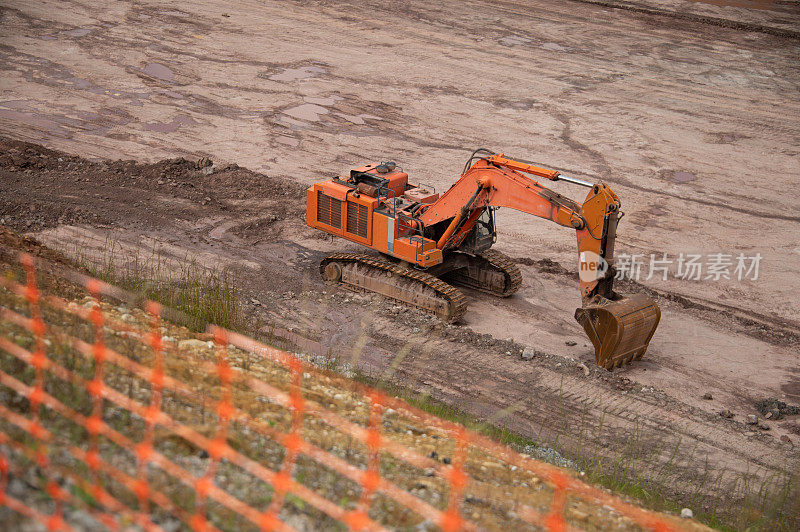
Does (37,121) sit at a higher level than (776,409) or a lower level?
higher

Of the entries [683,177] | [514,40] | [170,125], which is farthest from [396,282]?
[514,40]

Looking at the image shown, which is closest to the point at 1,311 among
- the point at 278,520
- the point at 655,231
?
the point at 278,520

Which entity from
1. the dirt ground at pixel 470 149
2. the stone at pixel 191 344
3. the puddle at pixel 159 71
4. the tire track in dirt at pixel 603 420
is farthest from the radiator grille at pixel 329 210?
the puddle at pixel 159 71

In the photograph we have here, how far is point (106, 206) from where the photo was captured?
49.5ft

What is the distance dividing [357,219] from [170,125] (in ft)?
26.2

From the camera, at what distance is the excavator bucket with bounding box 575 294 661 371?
10953 millimetres

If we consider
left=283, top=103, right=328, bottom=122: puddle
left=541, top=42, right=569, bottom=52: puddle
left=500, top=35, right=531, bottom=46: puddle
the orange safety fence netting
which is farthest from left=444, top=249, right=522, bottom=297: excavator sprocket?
left=500, top=35, right=531, bottom=46: puddle

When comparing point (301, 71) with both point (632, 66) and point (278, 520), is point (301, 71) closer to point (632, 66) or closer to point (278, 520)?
point (632, 66)

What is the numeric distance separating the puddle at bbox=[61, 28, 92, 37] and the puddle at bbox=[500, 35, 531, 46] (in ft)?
38.9

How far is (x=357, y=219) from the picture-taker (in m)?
13.1

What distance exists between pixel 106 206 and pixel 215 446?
9941 mm

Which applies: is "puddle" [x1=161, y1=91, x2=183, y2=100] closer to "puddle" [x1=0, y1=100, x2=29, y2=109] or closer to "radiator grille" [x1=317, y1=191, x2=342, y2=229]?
"puddle" [x1=0, y1=100, x2=29, y2=109]

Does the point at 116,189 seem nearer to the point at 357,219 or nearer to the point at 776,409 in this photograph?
the point at 357,219

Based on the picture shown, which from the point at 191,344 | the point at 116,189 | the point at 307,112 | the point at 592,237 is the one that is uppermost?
the point at 592,237
